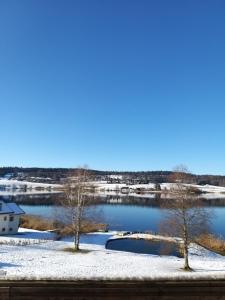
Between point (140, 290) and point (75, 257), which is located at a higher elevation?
point (140, 290)

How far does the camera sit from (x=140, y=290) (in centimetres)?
609

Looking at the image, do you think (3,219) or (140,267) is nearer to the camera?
(140,267)

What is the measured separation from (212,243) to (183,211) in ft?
57.4

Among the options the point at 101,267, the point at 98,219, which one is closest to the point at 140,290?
the point at 101,267

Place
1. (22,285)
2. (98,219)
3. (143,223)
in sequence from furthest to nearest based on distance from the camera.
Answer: (143,223), (98,219), (22,285)

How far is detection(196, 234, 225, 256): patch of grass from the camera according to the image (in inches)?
1862

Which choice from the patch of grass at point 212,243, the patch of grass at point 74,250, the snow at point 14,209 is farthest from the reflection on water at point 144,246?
the snow at point 14,209

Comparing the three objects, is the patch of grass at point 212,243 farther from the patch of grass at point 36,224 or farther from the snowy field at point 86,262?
the patch of grass at point 36,224

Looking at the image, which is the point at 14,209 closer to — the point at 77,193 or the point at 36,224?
the point at 36,224

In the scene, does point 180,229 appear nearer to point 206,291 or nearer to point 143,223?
point 206,291

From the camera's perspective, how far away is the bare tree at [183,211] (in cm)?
3500

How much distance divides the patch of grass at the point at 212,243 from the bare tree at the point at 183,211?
1035 cm

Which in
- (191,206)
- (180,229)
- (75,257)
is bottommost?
(75,257)

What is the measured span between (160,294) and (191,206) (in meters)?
30.2
